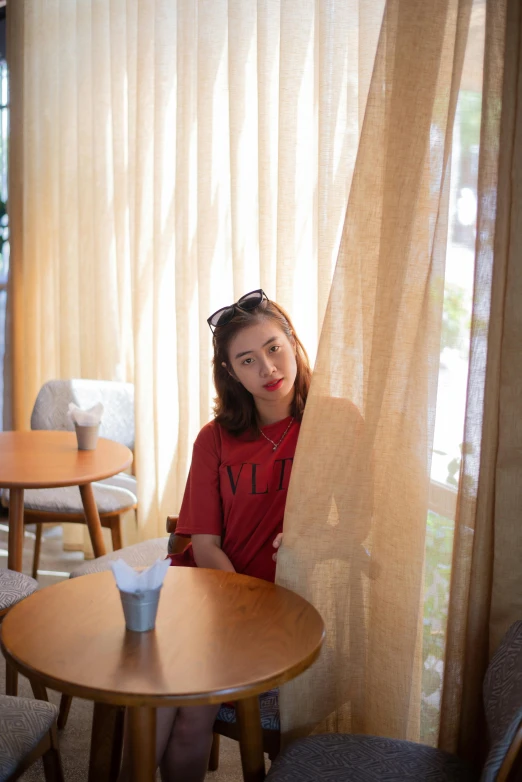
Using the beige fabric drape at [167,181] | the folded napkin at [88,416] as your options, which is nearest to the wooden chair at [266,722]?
the beige fabric drape at [167,181]

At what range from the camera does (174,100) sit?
10.6ft

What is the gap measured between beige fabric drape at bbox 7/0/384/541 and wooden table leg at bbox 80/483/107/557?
1.47ft

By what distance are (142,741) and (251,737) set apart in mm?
288

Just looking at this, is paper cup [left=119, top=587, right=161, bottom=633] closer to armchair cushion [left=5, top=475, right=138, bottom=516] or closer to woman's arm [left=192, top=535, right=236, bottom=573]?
woman's arm [left=192, top=535, right=236, bottom=573]

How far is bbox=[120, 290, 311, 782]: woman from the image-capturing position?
196 centimetres

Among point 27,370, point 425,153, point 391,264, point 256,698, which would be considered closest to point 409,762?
point 256,698

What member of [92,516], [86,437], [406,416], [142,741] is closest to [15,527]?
[92,516]

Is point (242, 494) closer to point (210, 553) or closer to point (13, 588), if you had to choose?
point (210, 553)

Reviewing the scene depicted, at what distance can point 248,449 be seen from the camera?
202 cm

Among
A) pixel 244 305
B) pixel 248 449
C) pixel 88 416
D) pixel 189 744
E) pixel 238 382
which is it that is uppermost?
pixel 244 305

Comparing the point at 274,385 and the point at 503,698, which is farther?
the point at 274,385

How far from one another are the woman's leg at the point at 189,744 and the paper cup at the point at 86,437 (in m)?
1.37

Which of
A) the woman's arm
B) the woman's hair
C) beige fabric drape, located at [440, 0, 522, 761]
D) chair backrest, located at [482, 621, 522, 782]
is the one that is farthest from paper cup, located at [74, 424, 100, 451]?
chair backrest, located at [482, 621, 522, 782]

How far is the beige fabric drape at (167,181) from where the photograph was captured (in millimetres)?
2455
